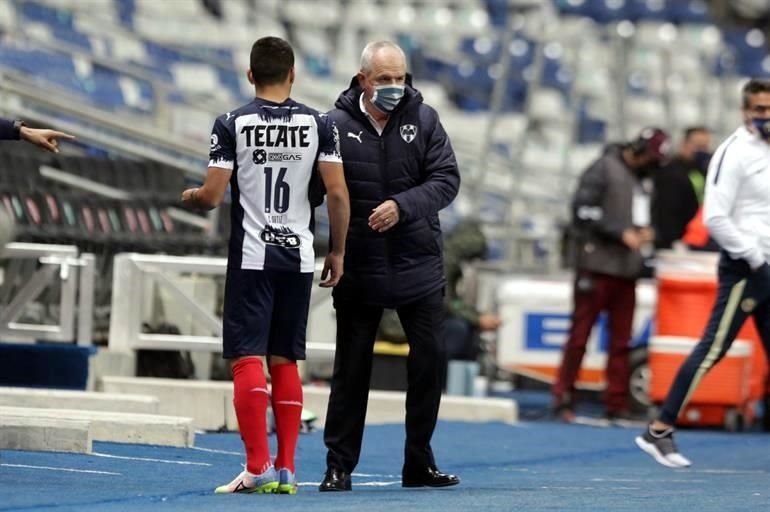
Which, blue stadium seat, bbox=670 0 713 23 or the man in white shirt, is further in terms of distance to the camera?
blue stadium seat, bbox=670 0 713 23

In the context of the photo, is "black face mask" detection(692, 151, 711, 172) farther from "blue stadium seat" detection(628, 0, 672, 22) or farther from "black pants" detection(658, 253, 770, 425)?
"black pants" detection(658, 253, 770, 425)

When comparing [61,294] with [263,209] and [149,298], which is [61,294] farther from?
[263,209]

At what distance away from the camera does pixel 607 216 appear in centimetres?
1384

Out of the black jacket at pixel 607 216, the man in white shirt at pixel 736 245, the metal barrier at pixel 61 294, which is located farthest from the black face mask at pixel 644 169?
the metal barrier at pixel 61 294

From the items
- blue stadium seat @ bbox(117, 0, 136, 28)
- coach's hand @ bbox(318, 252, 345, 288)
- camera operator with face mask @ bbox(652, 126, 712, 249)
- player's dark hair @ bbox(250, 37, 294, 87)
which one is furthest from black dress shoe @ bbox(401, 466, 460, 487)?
blue stadium seat @ bbox(117, 0, 136, 28)

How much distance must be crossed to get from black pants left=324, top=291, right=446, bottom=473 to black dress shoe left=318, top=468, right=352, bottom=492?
9 centimetres

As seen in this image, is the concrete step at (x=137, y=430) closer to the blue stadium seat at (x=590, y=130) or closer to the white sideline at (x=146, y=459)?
the white sideline at (x=146, y=459)

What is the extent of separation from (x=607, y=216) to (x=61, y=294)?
379cm

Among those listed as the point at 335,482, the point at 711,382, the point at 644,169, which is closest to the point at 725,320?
the point at 335,482

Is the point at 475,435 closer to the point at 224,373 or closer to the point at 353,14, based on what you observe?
the point at 224,373

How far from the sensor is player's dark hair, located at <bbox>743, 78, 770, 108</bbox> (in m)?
10.1

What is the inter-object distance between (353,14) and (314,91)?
5.17 metres

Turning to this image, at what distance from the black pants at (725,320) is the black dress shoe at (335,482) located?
2538 millimetres

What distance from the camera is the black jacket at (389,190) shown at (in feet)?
26.5
